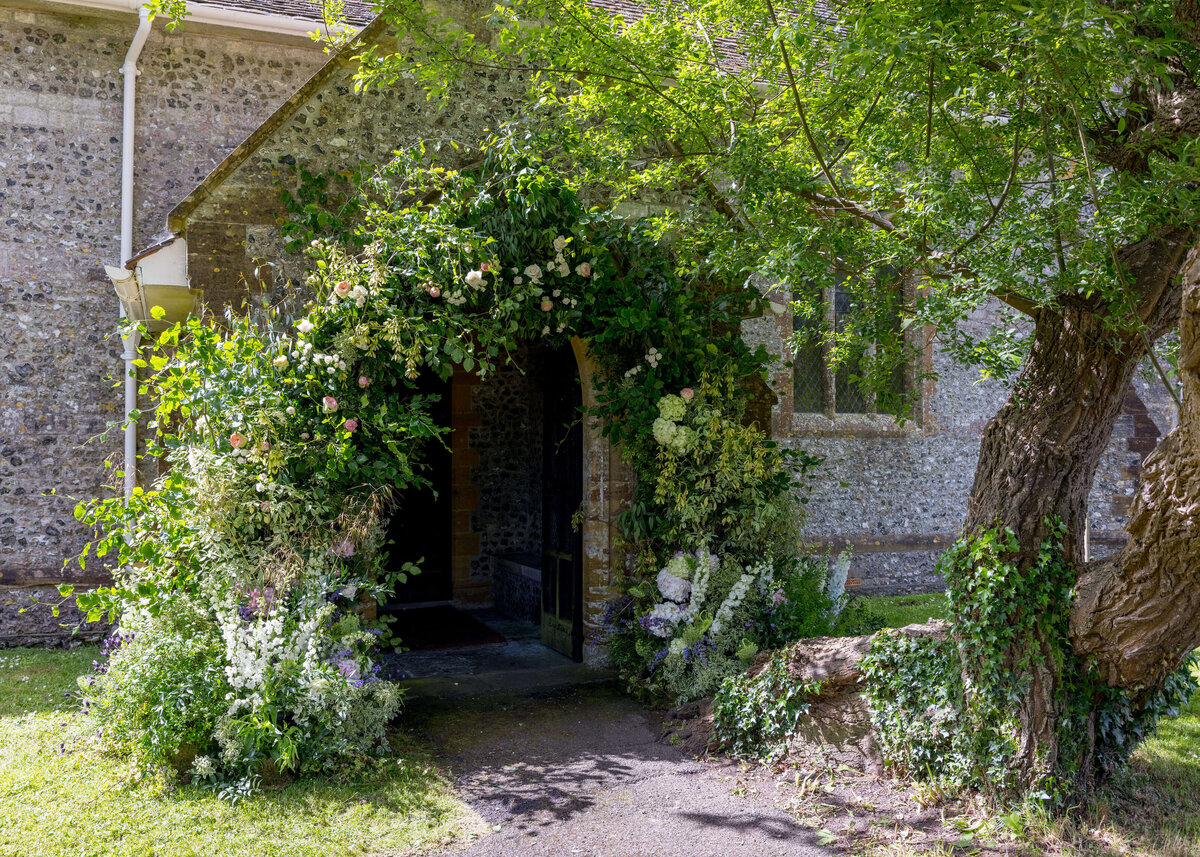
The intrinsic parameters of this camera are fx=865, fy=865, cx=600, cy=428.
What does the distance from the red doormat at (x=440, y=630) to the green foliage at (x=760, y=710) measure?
292cm

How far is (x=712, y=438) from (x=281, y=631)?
9.49ft

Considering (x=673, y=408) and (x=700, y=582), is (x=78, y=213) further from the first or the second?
(x=700, y=582)

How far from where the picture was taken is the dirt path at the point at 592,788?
3740mm

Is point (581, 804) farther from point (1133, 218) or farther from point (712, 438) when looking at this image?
point (1133, 218)

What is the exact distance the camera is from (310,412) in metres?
4.94

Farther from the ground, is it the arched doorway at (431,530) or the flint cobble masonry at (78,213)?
the flint cobble masonry at (78,213)

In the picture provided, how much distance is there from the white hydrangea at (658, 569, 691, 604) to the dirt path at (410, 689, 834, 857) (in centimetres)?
72

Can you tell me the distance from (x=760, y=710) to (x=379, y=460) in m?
2.57

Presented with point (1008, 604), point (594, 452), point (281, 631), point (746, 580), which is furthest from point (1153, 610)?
point (281, 631)

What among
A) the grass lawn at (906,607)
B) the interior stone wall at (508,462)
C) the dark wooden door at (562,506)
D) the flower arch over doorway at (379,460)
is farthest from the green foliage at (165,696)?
the grass lawn at (906,607)

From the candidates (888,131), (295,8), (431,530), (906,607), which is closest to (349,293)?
(888,131)

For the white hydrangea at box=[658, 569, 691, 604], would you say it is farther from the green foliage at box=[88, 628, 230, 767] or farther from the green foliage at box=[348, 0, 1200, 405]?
the green foliage at box=[88, 628, 230, 767]

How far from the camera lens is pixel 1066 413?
4172mm

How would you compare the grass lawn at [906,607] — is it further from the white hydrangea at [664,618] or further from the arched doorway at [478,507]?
the arched doorway at [478,507]
